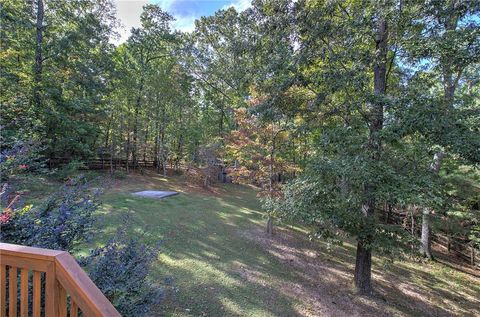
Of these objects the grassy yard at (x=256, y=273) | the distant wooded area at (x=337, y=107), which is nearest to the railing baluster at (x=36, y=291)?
the grassy yard at (x=256, y=273)

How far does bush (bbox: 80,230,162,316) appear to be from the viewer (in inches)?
79.1

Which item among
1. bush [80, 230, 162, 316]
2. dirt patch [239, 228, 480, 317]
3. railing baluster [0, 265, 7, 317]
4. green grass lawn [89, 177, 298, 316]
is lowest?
dirt patch [239, 228, 480, 317]

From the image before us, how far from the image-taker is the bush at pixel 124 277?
201 centimetres

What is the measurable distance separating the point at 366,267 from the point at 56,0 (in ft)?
49.6

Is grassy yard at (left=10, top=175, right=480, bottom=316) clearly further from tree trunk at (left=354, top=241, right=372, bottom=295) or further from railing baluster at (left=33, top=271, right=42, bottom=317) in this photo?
railing baluster at (left=33, top=271, right=42, bottom=317)

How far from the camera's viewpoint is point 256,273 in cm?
496

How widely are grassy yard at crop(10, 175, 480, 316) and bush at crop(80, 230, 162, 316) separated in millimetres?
291

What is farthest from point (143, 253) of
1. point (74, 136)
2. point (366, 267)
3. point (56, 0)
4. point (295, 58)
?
point (56, 0)

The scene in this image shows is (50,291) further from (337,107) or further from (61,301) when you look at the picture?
(337,107)

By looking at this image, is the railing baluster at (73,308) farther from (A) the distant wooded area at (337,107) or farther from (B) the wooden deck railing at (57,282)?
(A) the distant wooded area at (337,107)

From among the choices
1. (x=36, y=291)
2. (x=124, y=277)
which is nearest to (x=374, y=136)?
(x=124, y=277)

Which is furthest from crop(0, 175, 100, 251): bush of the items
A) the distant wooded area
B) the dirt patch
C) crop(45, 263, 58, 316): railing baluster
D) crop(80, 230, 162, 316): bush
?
the dirt patch

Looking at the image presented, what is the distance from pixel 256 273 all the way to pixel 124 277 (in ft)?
11.0

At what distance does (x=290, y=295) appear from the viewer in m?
4.43
